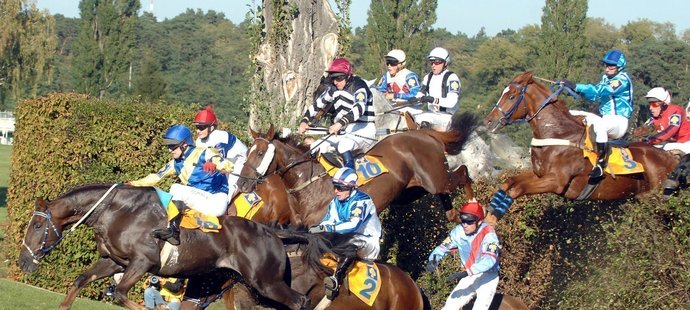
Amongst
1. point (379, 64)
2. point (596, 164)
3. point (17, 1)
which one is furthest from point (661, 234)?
point (17, 1)

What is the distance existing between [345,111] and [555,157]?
2.49 meters

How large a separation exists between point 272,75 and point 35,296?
516 cm

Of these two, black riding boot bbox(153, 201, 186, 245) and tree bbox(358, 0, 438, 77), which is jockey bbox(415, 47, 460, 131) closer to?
black riding boot bbox(153, 201, 186, 245)

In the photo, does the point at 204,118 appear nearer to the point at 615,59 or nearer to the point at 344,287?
the point at 344,287

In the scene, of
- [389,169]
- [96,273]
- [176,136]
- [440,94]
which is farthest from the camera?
[440,94]

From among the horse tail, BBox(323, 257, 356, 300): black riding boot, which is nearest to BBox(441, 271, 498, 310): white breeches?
BBox(323, 257, 356, 300): black riding boot

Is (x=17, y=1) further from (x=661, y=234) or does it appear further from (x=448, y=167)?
(x=661, y=234)

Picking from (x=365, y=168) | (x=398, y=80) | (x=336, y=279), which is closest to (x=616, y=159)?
(x=365, y=168)

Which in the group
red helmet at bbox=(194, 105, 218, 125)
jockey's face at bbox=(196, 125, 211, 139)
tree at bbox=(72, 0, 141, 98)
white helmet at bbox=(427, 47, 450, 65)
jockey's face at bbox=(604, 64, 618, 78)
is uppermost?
jockey's face at bbox=(604, 64, 618, 78)

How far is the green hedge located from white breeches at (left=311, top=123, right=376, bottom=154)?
9.19 feet

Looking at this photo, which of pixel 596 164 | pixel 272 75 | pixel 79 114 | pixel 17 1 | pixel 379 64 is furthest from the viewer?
pixel 17 1

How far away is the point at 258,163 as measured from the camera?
11.3 m

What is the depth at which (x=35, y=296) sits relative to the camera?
498 inches

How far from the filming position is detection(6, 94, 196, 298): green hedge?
13.7 meters
